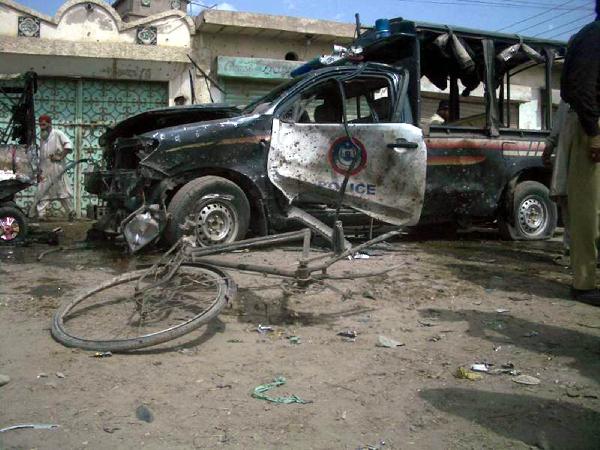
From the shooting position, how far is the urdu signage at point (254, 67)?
11828 millimetres

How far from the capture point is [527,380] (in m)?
2.71

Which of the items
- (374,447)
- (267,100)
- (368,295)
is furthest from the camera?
(267,100)

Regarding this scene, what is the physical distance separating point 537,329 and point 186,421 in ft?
7.63

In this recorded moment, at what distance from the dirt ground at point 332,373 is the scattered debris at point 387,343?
0.15 feet

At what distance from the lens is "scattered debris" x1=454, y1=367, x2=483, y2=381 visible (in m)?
2.73

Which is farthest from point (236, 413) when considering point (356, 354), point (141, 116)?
point (141, 116)

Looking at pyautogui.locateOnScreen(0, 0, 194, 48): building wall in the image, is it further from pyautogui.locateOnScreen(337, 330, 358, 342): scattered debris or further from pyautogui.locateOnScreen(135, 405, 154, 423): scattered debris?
pyautogui.locateOnScreen(135, 405, 154, 423): scattered debris

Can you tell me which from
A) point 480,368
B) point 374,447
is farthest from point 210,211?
point 374,447

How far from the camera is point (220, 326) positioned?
→ 136 inches

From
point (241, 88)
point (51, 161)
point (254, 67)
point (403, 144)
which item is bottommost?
point (403, 144)

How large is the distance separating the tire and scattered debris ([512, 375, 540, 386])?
5.93m

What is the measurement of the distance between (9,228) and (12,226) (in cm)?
4

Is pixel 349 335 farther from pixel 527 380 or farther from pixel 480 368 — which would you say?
pixel 527 380

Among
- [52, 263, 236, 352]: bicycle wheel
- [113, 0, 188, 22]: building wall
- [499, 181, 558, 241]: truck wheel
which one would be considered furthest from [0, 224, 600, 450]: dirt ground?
[113, 0, 188, 22]: building wall
